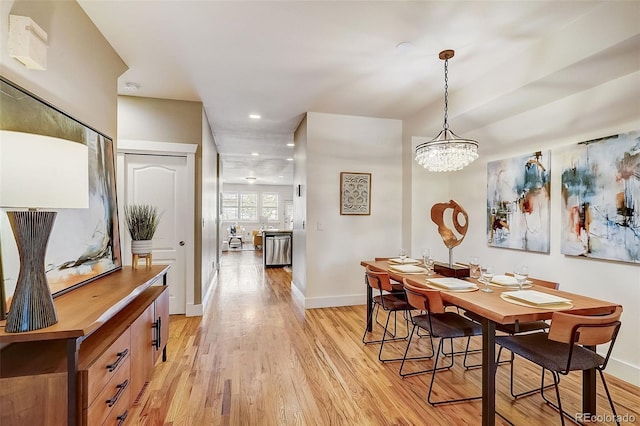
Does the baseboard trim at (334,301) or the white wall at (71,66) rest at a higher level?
the white wall at (71,66)

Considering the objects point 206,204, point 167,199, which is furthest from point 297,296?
point 167,199

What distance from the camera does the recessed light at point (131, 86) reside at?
324cm

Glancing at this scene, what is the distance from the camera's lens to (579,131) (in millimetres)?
2730

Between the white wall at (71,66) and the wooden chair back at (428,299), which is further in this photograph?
the wooden chair back at (428,299)

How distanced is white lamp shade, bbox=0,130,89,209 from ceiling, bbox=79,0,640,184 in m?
1.49

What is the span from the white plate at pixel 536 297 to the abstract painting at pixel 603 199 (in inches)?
40.0

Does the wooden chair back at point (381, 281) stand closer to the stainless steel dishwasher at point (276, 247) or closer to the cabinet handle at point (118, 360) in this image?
the cabinet handle at point (118, 360)

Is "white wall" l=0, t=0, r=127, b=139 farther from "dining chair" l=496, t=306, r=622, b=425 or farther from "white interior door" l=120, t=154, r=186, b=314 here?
"dining chair" l=496, t=306, r=622, b=425

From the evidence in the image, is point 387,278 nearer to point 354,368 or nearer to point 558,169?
point 354,368

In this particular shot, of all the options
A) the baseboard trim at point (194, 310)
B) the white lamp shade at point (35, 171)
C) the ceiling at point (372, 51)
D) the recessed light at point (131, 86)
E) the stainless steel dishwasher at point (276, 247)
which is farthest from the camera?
the stainless steel dishwasher at point (276, 247)

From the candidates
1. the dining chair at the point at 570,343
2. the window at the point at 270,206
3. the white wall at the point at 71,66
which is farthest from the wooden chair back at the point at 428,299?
the window at the point at 270,206

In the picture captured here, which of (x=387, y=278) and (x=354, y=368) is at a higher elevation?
(x=387, y=278)

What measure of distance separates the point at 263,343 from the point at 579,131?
144 inches

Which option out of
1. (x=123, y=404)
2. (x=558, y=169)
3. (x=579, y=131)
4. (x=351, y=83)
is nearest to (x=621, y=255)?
(x=558, y=169)
